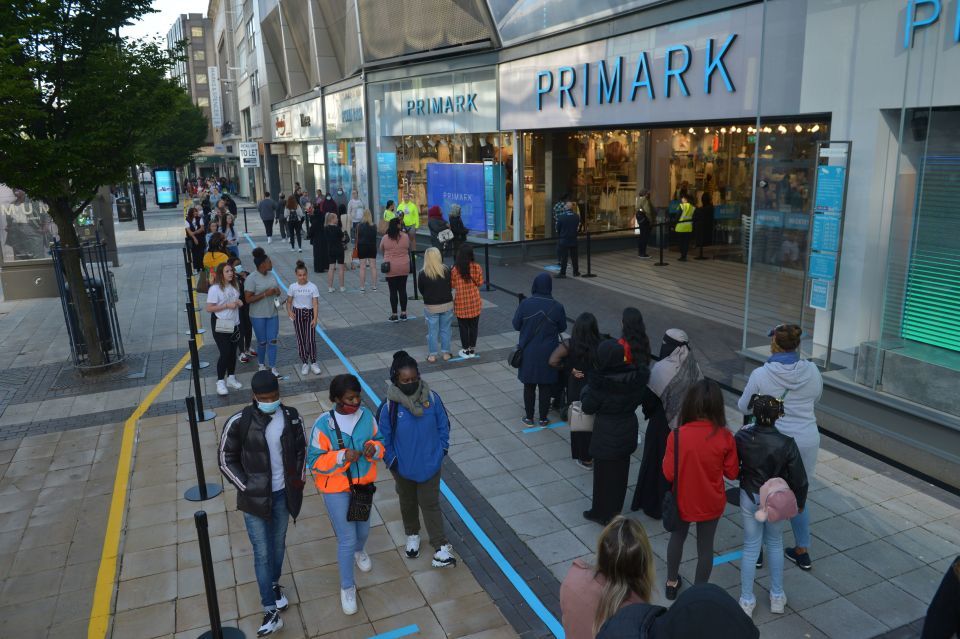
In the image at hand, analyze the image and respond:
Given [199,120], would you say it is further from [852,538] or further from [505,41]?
[852,538]

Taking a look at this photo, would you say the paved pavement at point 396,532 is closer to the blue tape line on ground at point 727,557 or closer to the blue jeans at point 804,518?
the blue tape line on ground at point 727,557

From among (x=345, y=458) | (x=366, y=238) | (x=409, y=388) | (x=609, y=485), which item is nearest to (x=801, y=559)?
(x=609, y=485)

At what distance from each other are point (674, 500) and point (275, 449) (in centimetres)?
281

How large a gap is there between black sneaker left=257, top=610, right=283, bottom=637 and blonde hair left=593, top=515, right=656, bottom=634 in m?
2.79

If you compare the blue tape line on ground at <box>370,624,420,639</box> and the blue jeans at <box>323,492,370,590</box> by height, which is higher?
the blue jeans at <box>323,492,370,590</box>

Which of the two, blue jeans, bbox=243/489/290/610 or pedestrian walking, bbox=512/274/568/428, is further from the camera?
pedestrian walking, bbox=512/274/568/428

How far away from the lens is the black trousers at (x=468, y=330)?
36.1 feet

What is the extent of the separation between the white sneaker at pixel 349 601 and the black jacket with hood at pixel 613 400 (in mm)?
2209

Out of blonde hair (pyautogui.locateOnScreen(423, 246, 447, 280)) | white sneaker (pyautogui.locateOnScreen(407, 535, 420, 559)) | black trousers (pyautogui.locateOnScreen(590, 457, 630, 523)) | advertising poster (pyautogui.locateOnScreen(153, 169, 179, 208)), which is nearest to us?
white sneaker (pyautogui.locateOnScreen(407, 535, 420, 559))

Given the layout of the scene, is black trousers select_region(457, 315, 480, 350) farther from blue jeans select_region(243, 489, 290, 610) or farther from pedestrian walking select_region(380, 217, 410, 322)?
blue jeans select_region(243, 489, 290, 610)

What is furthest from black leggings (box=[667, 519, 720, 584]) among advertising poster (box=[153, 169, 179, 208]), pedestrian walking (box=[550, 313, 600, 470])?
advertising poster (box=[153, 169, 179, 208])

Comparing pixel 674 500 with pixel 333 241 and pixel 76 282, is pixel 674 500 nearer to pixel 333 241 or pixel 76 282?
pixel 76 282

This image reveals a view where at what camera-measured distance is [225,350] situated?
9914mm

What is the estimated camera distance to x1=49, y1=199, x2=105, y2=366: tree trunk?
11055 mm
